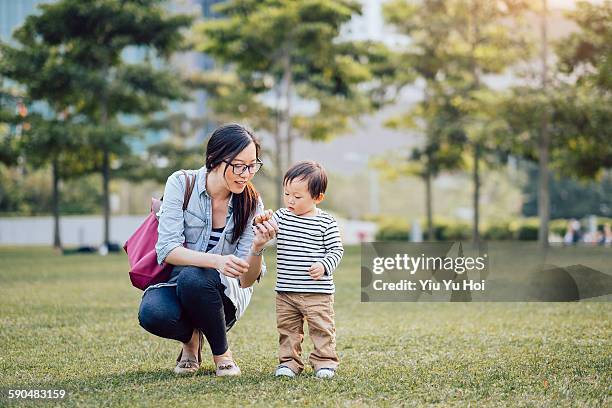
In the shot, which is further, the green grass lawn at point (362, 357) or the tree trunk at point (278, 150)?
the tree trunk at point (278, 150)

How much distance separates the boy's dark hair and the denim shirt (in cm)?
22

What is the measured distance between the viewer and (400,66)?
70.5 ft

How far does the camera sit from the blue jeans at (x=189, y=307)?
3568 millimetres

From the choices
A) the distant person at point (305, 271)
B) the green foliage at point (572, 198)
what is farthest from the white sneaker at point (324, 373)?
the green foliage at point (572, 198)

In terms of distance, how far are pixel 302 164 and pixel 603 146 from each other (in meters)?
13.6

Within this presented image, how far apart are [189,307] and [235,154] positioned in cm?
69

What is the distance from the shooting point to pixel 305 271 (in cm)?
374

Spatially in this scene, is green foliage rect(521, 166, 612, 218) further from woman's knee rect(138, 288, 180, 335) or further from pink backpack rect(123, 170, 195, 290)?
woman's knee rect(138, 288, 180, 335)

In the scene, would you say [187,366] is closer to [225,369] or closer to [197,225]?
[225,369]

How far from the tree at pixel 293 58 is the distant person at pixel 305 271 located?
601 inches

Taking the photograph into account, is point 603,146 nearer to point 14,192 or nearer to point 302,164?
point 302,164

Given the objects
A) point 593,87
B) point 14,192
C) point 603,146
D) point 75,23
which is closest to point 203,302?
point 593,87

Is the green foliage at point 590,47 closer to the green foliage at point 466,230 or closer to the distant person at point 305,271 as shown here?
the distant person at point 305,271

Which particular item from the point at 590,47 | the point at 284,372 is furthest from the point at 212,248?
the point at 590,47
